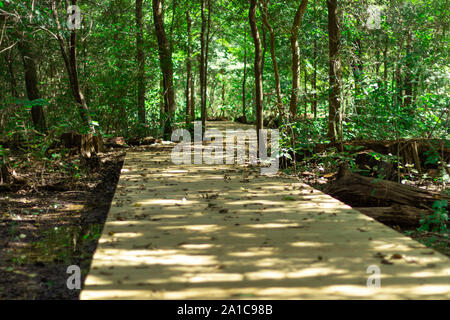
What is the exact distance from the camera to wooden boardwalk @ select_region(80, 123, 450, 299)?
106 inches

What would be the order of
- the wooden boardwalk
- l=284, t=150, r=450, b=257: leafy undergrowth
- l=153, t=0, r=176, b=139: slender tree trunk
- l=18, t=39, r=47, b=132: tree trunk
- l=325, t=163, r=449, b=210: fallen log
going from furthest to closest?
l=153, t=0, r=176, b=139: slender tree trunk, l=18, t=39, r=47, b=132: tree trunk, l=325, t=163, r=449, b=210: fallen log, l=284, t=150, r=450, b=257: leafy undergrowth, the wooden boardwalk

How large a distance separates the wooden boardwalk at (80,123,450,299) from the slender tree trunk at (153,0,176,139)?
24.2ft

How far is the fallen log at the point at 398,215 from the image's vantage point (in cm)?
500

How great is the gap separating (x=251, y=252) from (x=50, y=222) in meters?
3.21

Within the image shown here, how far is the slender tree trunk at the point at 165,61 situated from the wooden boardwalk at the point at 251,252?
24.2 feet

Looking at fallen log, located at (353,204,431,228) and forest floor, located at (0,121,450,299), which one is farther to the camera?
fallen log, located at (353,204,431,228)

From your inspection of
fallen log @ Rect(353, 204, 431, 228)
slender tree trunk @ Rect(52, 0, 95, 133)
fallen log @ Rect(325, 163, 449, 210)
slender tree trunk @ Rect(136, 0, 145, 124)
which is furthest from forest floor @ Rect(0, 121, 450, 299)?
slender tree trunk @ Rect(136, 0, 145, 124)

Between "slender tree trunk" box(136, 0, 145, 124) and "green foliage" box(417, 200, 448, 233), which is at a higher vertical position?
"slender tree trunk" box(136, 0, 145, 124)

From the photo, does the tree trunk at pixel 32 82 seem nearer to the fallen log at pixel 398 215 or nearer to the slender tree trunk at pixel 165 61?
the slender tree trunk at pixel 165 61

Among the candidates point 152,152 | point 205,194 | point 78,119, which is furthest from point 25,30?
point 205,194

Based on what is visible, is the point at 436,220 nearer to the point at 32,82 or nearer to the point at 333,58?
the point at 333,58

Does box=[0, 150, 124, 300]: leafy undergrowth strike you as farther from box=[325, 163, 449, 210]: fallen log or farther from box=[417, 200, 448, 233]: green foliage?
box=[417, 200, 448, 233]: green foliage

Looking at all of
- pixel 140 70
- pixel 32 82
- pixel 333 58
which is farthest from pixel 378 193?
pixel 32 82

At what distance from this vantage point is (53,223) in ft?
17.8
